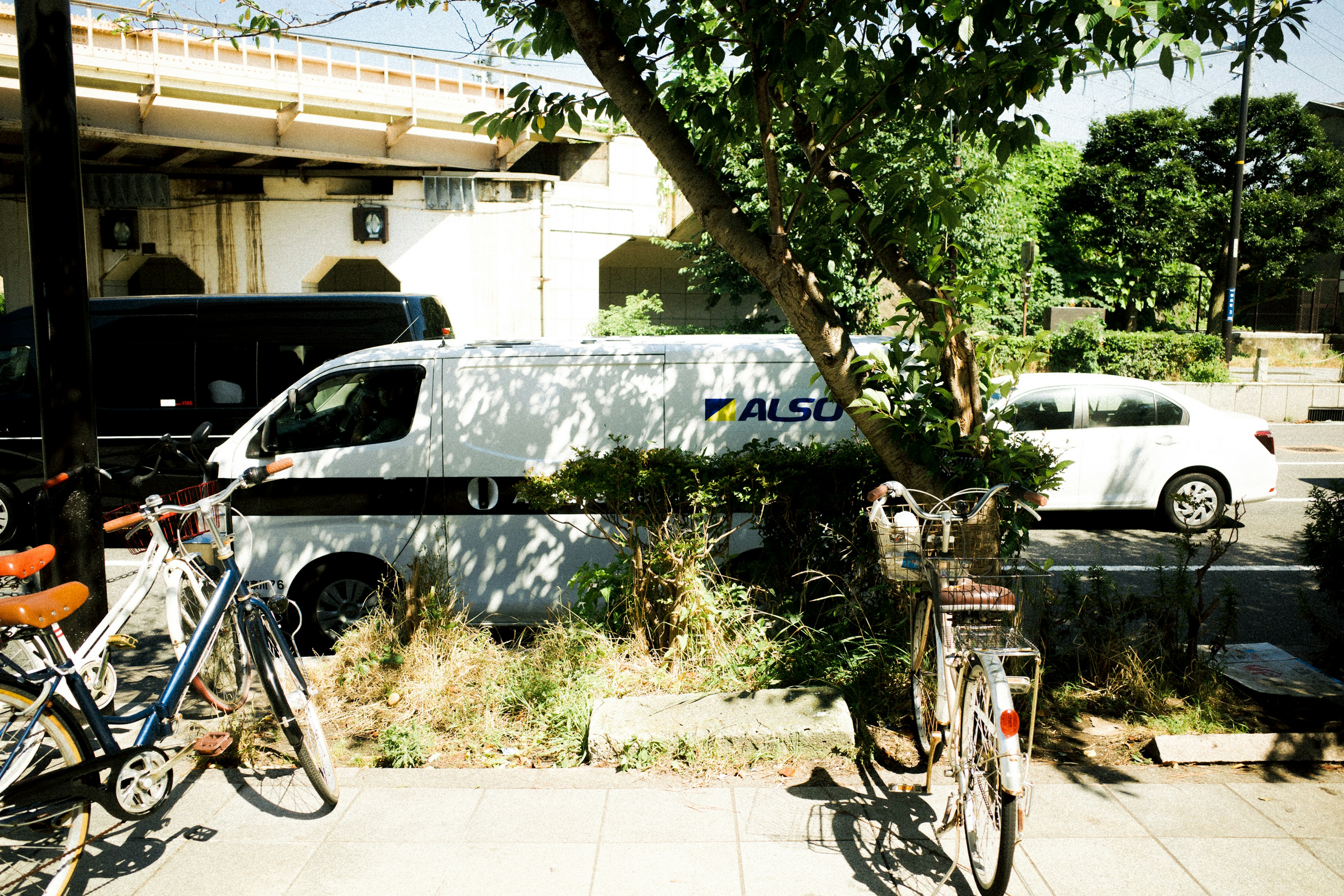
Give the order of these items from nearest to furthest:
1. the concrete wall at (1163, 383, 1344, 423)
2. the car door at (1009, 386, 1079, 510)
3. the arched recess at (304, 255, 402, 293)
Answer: the car door at (1009, 386, 1079, 510) → the concrete wall at (1163, 383, 1344, 423) → the arched recess at (304, 255, 402, 293)

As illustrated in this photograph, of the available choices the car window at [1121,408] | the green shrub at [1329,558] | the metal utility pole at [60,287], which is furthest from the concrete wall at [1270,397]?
the metal utility pole at [60,287]

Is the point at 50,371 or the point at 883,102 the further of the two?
the point at 883,102

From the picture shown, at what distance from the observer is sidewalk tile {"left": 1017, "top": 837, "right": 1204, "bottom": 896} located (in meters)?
3.46

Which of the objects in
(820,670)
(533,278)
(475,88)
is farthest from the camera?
(533,278)

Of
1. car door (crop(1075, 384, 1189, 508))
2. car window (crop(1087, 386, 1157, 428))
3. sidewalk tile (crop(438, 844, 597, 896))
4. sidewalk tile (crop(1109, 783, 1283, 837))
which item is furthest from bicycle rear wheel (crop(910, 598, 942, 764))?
car window (crop(1087, 386, 1157, 428))

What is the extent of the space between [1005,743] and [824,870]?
35.4 inches

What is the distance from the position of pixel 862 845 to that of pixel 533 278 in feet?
60.5

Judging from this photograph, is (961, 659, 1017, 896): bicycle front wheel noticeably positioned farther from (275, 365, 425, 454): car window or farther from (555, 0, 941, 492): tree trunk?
(275, 365, 425, 454): car window

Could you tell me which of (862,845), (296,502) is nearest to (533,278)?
(296,502)

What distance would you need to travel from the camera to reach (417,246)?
20.5 meters

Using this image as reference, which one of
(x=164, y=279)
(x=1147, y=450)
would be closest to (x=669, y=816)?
(x=1147, y=450)

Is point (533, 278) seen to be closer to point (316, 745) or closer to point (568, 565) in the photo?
point (568, 565)

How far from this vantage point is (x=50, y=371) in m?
4.53

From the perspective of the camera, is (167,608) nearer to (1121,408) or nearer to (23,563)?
(23,563)
